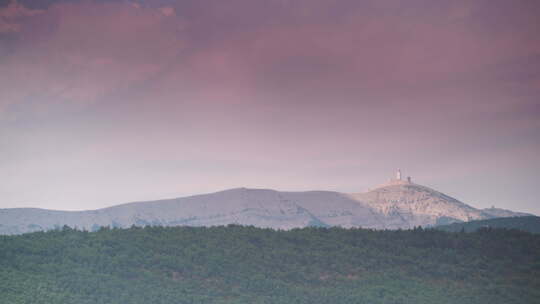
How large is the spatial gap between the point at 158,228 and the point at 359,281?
96.4 feet

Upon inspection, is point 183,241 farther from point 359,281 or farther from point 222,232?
point 359,281

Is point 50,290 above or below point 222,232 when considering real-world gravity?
below

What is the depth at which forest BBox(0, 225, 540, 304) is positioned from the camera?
227 feet

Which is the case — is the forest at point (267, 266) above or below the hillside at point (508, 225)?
below

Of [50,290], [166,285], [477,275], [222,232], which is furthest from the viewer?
[222,232]

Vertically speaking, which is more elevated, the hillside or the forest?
the hillside

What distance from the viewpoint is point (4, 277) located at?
66375mm

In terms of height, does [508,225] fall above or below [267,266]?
above

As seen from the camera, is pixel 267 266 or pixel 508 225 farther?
pixel 508 225

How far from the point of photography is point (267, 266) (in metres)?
78.2

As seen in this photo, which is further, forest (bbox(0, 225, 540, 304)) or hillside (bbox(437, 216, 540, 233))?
hillside (bbox(437, 216, 540, 233))

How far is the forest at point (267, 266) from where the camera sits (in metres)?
69.2

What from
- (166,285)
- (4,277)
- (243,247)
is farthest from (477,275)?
(4,277)

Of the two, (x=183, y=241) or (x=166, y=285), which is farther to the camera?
(x=183, y=241)
